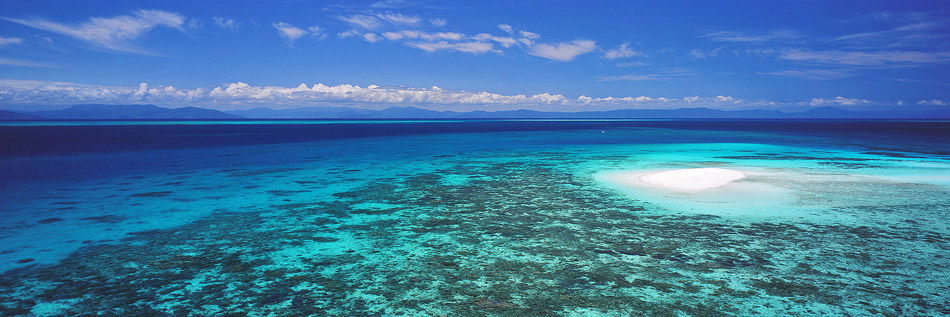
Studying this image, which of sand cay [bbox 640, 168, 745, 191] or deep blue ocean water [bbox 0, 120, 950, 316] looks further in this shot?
sand cay [bbox 640, 168, 745, 191]

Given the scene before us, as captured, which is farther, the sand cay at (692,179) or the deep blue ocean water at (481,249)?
the sand cay at (692,179)

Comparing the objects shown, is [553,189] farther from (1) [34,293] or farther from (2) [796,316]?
(1) [34,293]

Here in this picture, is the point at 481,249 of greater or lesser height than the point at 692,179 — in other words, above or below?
below

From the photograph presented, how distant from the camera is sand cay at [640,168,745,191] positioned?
549 inches

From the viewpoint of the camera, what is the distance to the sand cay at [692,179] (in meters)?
13.9

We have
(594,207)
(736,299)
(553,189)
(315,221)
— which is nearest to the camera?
(736,299)

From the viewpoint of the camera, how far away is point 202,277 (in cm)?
629

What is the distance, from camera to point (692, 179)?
15164 mm

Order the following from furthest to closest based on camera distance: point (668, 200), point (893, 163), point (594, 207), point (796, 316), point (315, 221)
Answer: point (893, 163), point (668, 200), point (594, 207), point (315, 221), point (796, 316)

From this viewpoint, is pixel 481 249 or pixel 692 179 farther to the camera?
pixel 692 179

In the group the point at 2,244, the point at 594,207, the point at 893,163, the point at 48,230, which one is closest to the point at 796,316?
the point at 594,207

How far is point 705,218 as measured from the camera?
9609 millimetres

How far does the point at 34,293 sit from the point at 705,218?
9939 millimetres

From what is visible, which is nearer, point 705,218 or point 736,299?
point 736,299
